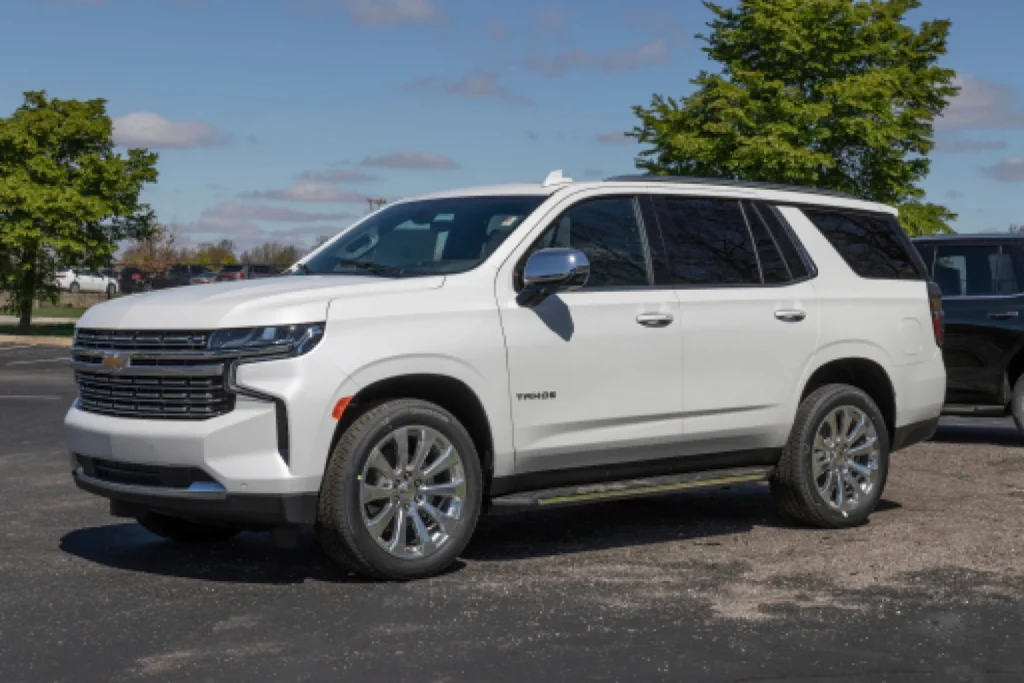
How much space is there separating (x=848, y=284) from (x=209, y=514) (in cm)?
412

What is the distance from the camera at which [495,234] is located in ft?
25.2

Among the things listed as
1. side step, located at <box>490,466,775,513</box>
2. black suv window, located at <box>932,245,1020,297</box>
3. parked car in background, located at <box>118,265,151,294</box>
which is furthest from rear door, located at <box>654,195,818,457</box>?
parked car in background, located at <box>118,265,151,294</box>

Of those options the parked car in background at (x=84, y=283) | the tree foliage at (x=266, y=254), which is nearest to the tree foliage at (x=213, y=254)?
the tree foliage at (x=266, y=254)

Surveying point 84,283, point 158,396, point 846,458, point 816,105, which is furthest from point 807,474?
point 84,283

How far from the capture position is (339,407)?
678 centimetres

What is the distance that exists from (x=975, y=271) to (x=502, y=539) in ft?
21.6

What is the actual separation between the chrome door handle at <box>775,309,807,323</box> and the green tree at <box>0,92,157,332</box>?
32178mm

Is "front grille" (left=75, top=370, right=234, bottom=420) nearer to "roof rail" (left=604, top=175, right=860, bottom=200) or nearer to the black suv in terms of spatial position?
"roof rail" (left=604, top=175, right=860, bottom=200)

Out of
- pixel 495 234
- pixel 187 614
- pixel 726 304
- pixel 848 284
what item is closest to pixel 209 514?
pixel 187 614

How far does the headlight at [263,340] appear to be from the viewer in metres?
6.65

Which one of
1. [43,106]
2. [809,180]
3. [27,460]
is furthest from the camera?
[809,180]

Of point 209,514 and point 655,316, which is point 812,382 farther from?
point 209,514

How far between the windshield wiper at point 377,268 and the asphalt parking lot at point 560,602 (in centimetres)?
145

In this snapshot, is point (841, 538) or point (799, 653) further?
point (841, 538)
